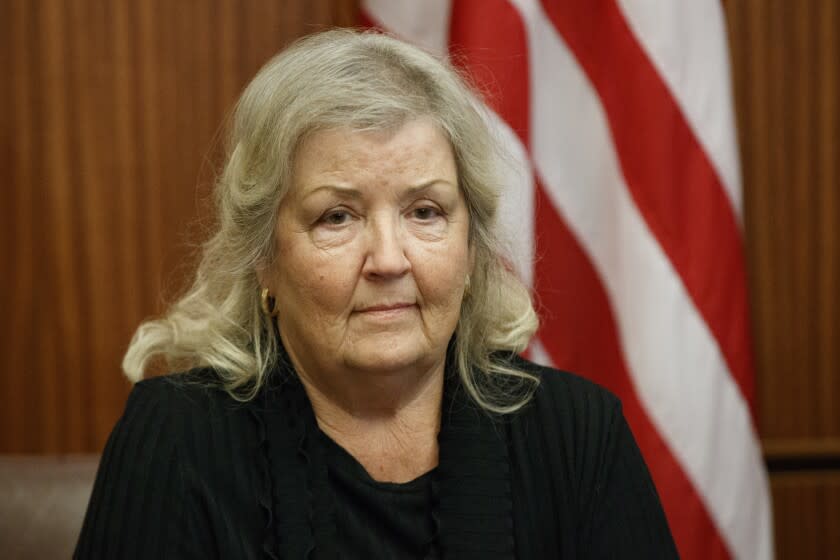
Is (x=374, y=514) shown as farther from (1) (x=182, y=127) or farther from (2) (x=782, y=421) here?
(2) (x=782, y=421)

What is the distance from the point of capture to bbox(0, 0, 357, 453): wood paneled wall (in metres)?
2.36

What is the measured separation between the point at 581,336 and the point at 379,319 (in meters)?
0.89

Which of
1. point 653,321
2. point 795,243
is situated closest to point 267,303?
point 653,321

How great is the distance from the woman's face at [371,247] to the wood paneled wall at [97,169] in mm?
880

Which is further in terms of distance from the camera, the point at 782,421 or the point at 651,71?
the point at 782,421

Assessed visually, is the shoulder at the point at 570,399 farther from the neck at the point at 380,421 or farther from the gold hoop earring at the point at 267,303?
the gold hoop earring at the point at 267,303

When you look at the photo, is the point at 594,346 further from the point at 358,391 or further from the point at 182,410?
the point at 182,410

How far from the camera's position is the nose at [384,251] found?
151 centimetres

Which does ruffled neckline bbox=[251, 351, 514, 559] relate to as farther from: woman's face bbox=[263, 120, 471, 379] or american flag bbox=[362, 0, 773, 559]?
american flag bbox=[362, 0, 773, 559]

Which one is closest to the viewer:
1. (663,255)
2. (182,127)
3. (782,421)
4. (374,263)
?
(374,263)

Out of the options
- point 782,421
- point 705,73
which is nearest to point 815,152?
point 705,73

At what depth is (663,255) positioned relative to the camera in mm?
2203

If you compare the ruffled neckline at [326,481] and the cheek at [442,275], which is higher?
the cheek at [442,275]

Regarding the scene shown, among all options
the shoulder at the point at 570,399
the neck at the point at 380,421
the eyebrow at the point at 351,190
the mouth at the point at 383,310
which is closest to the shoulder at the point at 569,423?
the shoulder at the point at 570,399
